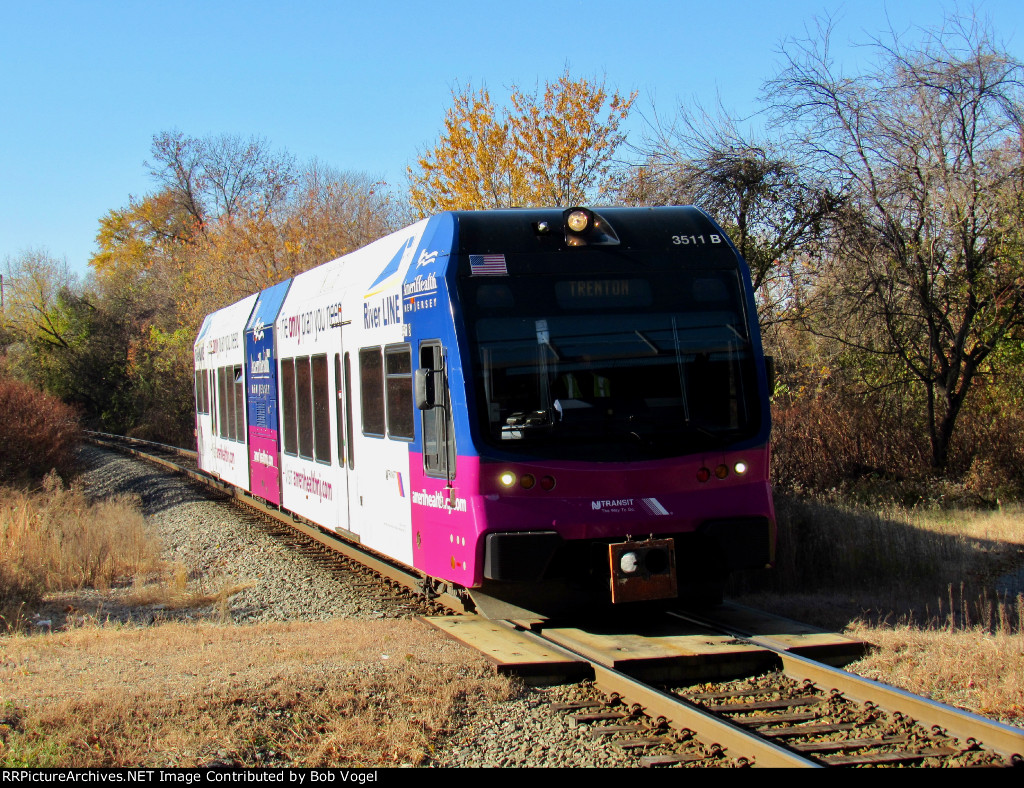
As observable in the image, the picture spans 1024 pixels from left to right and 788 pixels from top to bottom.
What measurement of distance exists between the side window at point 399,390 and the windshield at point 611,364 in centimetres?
117

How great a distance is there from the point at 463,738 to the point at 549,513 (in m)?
2.06

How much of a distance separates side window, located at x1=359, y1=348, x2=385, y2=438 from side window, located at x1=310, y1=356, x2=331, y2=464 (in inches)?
52.5

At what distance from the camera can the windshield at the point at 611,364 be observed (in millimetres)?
7152

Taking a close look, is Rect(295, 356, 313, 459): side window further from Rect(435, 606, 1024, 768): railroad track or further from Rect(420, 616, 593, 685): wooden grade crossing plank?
Rect(435, 606, 1024, 768): railroad track

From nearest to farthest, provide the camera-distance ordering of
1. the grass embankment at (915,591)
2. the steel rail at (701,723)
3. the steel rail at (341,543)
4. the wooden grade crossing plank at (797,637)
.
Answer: the steel rail at (701,723), the grass embankment at (915,591), the wooden grade crossing plank at (797,637), the steel rail at (341,543)

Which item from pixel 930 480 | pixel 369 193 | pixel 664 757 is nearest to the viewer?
pixel 664 757

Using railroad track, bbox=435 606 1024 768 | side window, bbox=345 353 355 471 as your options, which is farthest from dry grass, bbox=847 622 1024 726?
side window, bbox=345 353 355 471

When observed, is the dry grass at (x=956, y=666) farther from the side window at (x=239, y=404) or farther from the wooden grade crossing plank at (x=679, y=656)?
the side window at (x=239, y=404)

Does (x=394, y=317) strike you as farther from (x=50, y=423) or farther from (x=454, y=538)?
(x=50, y=423)

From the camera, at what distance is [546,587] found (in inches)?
296

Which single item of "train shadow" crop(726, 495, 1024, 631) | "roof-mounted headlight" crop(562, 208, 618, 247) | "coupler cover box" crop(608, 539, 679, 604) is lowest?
"train shadow" crop(726, 495, 1024, 631)

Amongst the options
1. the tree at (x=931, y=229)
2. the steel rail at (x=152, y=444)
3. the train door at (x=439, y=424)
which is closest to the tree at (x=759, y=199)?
the tree at (x=931, y=229)

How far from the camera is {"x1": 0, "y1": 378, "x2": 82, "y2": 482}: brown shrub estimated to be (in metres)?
24.8
